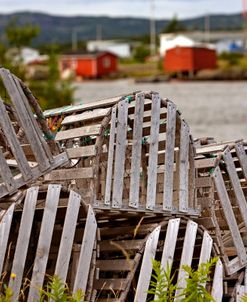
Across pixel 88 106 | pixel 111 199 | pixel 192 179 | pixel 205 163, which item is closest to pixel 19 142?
pixel 111 199

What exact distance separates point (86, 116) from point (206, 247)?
1165 mm

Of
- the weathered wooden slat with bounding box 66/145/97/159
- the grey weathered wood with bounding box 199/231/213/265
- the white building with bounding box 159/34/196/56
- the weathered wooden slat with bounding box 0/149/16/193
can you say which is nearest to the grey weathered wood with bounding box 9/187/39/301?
the weathered wooden slat with bounding box 0/149/16/193

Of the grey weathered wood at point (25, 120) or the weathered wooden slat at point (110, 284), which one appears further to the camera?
the weathered wooden slat at point (110, 284)

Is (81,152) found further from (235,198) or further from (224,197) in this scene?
(235,198)

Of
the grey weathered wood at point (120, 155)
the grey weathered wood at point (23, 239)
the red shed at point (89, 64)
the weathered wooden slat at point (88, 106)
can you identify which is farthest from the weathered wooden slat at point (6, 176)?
the red shed at point (89, 64)

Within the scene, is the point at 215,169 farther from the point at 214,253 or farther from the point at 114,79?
the point at 114,79

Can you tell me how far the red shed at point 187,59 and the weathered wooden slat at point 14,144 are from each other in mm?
68019

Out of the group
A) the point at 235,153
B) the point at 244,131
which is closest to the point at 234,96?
the point at 244,131

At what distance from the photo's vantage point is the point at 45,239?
5.43 m

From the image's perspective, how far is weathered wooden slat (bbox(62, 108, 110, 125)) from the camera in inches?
240

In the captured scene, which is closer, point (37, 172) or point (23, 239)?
point (23, 239)

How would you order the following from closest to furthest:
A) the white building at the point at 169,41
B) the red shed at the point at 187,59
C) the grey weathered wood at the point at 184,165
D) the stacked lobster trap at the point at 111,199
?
1. the stacked lobster trap at the point at 111,199
2. the grey weathered wood at the point at 184,165
3. the white building at the point at 169,41
4. the red shed at the point at 187,59

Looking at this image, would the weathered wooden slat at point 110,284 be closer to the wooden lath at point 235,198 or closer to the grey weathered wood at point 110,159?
the grey weathered wood at point 110,159

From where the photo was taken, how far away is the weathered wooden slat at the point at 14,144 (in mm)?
5410
